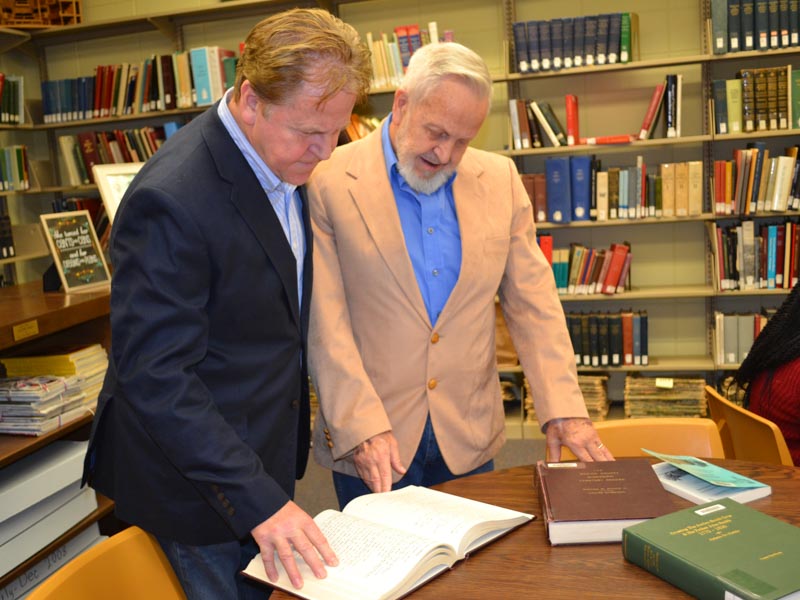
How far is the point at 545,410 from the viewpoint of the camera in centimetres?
170

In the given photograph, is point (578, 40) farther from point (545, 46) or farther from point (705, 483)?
point (705, 483)

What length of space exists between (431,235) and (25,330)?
3.81 feet

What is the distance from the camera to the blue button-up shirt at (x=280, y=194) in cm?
136

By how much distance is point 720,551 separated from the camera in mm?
1095

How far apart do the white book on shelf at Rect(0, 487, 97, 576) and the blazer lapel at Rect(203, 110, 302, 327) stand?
1.36 metres

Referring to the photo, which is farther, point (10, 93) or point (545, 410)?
point (10, 93)

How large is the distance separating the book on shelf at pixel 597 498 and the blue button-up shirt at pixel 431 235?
498 millimetres

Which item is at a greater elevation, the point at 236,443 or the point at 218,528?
Result: the point at 236,443

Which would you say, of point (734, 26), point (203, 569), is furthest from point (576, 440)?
point (734, 26)

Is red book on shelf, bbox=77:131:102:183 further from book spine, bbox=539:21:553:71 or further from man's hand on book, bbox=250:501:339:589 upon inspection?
man's hand on book, bbox=250:501:339:589

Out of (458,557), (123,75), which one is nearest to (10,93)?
(123,75)

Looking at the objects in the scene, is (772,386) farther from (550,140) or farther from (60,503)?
(550,140)

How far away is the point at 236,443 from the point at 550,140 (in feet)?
11.9

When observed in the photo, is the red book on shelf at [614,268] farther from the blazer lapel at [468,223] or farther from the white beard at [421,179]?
the white beard at [421,179]
